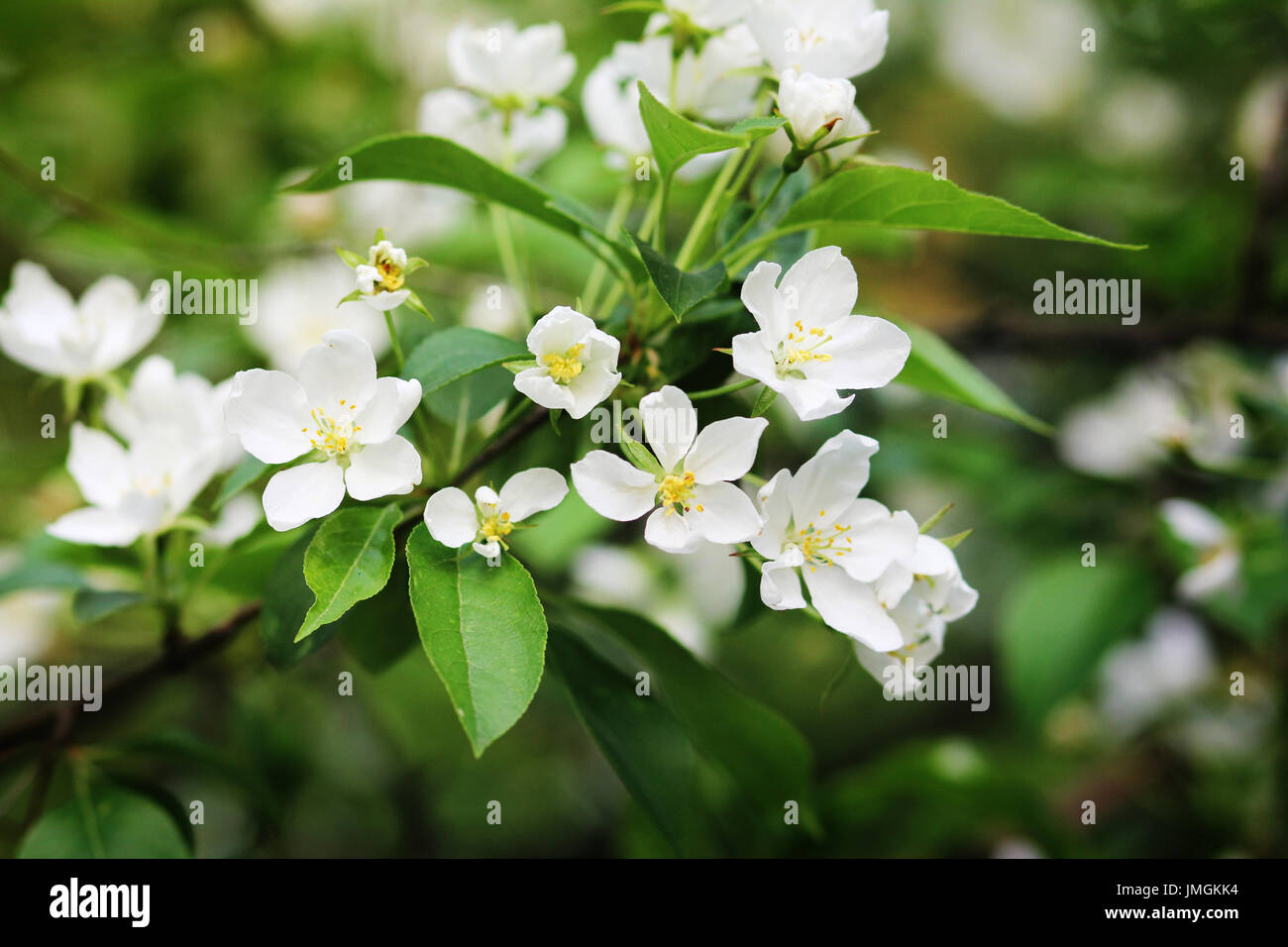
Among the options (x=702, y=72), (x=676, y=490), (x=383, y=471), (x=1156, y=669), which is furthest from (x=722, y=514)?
(x=1156, y=669)

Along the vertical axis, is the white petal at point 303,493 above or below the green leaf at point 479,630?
above

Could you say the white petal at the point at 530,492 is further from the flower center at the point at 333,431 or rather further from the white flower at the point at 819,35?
the white flower at the point at 819,35

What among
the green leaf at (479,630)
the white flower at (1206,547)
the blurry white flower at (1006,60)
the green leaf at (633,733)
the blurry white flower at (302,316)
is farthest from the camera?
the blurry white flower at (1006,60)

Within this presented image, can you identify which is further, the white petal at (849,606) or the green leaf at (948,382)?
the green leaf at (948,382)

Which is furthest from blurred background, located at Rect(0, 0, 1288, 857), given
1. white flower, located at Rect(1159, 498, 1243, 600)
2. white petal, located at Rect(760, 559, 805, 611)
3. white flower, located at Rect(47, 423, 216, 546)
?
white petal, located at Rect(760, 559, 805, 611)

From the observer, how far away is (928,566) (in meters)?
0.88

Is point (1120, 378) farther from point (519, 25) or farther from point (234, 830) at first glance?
point (234, 830)

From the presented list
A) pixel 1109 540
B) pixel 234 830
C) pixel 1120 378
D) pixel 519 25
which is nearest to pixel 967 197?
pixel 1109 540

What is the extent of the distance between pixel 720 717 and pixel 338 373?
1.86ft

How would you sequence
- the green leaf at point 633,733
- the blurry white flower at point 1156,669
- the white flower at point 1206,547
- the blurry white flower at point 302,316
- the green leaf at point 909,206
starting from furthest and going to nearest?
the blurry white flower at point 1156,669 < the blurry white flower at point 302,316 < the white flower at point 1206,547 < the green leaf at point 633,733 < the green leaf at point 909,206

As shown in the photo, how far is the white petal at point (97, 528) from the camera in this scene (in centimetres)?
105

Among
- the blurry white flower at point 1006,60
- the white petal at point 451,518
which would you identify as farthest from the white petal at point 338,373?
the blurry white flower at point 1006,60

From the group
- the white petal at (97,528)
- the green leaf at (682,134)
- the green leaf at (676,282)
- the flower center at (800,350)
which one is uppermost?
the green leaf at (682,134)

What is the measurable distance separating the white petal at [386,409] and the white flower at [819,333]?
278 mm
